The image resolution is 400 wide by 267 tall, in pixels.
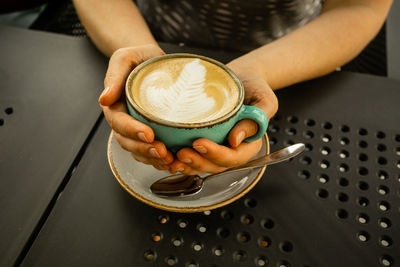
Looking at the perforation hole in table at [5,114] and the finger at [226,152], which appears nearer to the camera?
the finger at [226,152]

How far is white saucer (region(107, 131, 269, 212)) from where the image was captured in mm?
542

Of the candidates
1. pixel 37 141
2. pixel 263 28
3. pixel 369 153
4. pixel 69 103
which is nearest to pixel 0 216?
pixel 37 141

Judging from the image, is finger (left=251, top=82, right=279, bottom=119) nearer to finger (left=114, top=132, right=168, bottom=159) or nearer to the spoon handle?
the spoon handle

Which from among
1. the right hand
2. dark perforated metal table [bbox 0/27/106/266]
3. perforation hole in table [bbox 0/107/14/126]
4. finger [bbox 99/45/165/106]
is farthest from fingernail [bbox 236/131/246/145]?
perforation hole in table [bbox 0/107/14/126]

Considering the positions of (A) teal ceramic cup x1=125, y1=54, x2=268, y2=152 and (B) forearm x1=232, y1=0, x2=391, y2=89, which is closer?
(A) teal ceramic cup x1=125, y1=54, x2=268, y2=152

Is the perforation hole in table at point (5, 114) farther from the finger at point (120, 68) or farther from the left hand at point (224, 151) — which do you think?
the left hand at point (224, 151)

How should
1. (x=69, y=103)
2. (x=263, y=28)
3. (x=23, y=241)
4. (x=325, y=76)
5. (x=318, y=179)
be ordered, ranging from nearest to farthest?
(x=23, y=241), (x=318, y=179), (x=69, y=103), (x=325, y=76), (x=263, y=28)

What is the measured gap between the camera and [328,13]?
0.95m

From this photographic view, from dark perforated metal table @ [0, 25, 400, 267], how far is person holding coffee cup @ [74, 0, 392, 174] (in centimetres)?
10

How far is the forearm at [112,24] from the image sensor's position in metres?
0.84

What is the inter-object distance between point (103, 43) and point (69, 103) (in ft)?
0.65

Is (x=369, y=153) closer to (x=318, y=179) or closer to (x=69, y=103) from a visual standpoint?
(x=318, y=179)

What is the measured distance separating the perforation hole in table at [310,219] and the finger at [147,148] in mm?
112

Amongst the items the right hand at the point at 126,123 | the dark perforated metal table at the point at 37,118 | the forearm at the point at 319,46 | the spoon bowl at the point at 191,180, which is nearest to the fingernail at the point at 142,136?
the right hand at the point at 126,123
